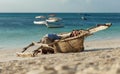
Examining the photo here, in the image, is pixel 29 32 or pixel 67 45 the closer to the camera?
pixel 67 45

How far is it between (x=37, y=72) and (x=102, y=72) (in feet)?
3.07

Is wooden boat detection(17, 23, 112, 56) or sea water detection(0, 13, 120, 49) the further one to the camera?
sea water detection(0, 13, 120, 49)

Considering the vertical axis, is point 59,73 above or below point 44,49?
above

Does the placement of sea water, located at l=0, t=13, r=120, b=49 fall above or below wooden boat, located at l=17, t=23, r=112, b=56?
below

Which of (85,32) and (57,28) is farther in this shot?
(57,28)

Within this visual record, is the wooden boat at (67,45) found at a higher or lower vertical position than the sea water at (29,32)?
higher

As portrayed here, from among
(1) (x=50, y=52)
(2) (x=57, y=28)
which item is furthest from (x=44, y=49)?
(2) (x=57, y=28)

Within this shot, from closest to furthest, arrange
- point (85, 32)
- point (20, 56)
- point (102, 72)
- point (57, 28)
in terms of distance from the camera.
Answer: point (102, 72), point (20, 56), point (85, 32), point (57, 28)

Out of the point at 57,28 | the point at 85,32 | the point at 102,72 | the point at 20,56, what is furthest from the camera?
the point at 57,28

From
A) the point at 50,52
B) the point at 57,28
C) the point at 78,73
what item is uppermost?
the point at 78,73

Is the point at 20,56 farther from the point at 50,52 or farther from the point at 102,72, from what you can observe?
the point at 102,72

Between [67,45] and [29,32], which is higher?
[67,45]

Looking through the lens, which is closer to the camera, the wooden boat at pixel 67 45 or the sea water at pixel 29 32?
the wooden boat at pixel 67 45

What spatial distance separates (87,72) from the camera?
5422 mm
